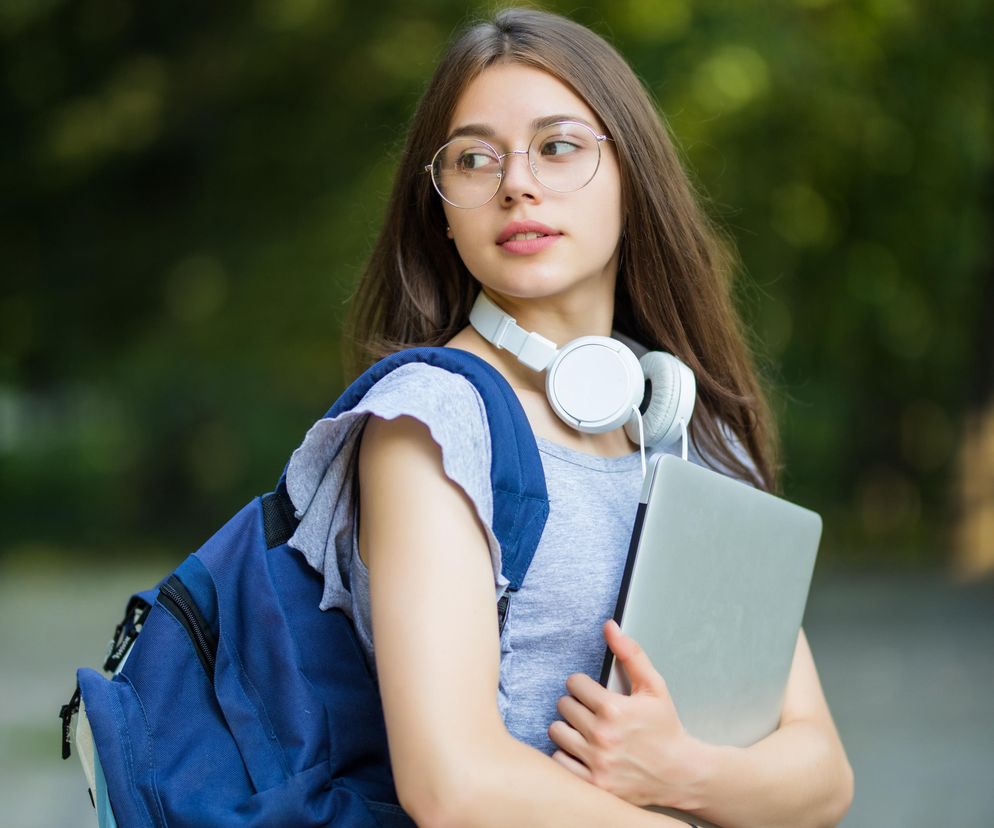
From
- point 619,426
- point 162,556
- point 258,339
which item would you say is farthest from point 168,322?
point 619,426

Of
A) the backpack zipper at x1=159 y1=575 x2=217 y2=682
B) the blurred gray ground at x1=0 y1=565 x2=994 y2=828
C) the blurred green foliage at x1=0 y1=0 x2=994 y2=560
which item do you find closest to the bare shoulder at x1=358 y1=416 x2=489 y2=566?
the backpack zipper at x1=159 y1=575 x2=217 y2=682

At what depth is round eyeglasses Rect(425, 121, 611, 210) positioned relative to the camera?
6.55ft

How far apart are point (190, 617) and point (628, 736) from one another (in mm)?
649

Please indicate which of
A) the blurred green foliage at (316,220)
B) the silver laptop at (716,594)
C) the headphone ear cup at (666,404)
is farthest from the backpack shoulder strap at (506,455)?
the blurred green foliage at (316,220)

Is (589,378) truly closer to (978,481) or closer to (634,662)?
(634,662)

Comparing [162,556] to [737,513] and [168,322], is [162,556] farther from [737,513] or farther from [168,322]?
[737,513]

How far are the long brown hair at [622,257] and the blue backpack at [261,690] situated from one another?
48 cm

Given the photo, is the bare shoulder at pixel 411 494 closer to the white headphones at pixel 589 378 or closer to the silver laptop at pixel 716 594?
the silver laptop at pixel 716 594

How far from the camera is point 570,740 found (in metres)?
1.77

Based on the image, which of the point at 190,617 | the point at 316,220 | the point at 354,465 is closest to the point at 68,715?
the point at 190,617

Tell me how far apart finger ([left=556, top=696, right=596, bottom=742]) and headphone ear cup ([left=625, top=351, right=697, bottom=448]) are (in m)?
0.49

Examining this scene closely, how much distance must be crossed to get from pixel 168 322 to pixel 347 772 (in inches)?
511

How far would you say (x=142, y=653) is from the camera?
1.84 meters

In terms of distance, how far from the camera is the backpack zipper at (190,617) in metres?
1.83
